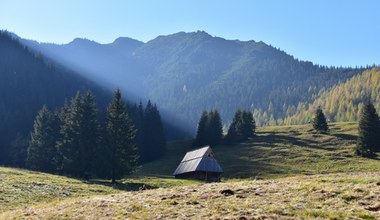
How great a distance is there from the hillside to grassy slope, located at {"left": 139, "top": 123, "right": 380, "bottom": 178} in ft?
182

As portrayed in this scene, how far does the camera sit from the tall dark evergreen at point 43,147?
7994 cm

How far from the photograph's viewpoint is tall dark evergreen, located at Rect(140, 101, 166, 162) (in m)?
123

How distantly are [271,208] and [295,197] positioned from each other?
8.64 ft

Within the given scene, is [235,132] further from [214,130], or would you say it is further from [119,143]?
[119,143]

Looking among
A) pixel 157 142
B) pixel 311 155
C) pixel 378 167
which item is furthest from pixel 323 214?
pixel 157 142

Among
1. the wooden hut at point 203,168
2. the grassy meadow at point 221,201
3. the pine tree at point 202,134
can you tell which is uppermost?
the pine tree at point 202,134

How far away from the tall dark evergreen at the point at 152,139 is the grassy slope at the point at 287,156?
13.3 feet

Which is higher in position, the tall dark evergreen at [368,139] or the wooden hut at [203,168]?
the tall dark evergreen at [368,139]

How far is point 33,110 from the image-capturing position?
194250mm

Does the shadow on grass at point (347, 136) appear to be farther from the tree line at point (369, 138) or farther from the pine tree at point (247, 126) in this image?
the pine tree at point (247, 126)

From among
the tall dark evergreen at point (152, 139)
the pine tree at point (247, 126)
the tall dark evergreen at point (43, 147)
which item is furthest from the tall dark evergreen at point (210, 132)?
the tall dark evergreen at point (43, 147)

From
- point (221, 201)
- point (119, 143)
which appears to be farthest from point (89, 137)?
point (221, 201)

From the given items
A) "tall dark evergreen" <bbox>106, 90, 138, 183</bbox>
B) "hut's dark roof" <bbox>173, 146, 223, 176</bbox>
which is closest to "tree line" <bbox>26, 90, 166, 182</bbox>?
"tall dark evergreen" <bbox>106, 90, 138, 183</bbox>

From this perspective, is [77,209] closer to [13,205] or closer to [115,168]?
[13,205]
